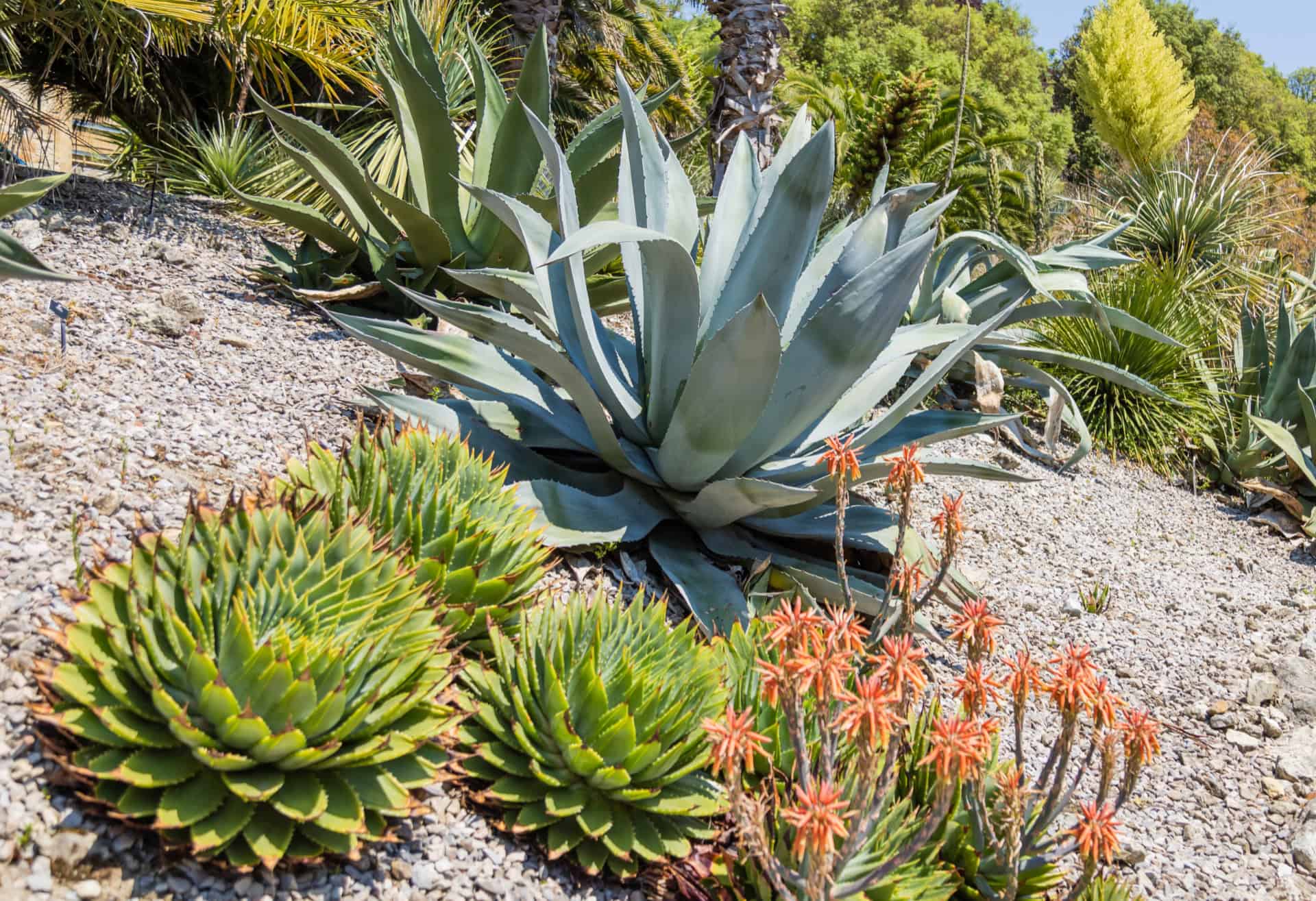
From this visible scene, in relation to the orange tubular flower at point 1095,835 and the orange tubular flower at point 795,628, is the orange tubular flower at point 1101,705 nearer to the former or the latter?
the orange tubular flower at point 1095,835

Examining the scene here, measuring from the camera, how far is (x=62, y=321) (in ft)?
10.9

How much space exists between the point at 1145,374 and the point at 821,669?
20.3 feet

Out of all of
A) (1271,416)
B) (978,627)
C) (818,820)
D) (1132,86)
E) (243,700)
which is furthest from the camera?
(1132,86)

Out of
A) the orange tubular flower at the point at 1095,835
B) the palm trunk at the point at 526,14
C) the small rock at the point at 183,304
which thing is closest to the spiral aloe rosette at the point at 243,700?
the orange tubular flower at the point at 1095,835

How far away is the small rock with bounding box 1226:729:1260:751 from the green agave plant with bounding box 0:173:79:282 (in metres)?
4.00

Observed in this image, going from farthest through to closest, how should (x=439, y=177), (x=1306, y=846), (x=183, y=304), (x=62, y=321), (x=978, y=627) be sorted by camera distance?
1. (x=439, y=177)
2. (x=183, y=304)
3. (x=62, y=321)
4. (x=1306, y=846)
5. (x=978, y=627)

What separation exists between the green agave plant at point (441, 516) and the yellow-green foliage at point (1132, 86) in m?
31.9

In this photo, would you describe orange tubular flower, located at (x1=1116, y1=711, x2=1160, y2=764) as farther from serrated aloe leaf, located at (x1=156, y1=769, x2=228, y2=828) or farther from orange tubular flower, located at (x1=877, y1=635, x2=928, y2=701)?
serrated aloe leaf, located at (x1=156, y1=769, x2=228, y2=828)

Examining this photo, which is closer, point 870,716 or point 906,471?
point 870,716

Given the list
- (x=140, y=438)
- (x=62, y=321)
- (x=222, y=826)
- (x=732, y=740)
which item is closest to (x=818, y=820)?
(x=732, y=740)

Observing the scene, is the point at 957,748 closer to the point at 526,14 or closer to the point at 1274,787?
the point at 1274,787

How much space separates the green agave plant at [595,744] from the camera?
6.54 feet

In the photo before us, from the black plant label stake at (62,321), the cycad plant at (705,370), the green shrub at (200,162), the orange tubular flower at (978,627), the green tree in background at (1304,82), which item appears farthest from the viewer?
the green tree in background at (1304,82)

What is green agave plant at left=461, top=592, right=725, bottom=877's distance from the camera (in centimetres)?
199
